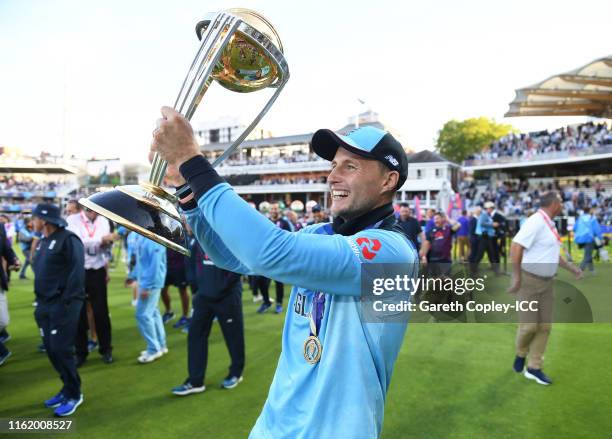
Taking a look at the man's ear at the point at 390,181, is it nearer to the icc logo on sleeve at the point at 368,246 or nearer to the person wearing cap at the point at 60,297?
the icc logo on sleeve at the point at 368,246

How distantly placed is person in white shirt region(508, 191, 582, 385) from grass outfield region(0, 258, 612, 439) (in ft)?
1.41

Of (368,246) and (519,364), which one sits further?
(519,364)

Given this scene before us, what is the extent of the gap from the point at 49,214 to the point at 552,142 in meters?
45.1

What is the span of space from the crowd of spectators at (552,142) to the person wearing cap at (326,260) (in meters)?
40.5

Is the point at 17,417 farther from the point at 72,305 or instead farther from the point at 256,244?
the point at 256,244

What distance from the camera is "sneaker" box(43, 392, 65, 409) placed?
13.8 ft

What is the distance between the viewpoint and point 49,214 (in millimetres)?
4387

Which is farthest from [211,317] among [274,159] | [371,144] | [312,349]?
[274,159]

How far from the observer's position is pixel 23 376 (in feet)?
16.5

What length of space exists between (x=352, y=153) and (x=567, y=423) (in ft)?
12.6

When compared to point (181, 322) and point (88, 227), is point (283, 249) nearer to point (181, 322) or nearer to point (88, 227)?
point (88, 227)

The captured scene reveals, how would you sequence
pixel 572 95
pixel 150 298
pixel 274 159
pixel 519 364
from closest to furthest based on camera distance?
1. pixel 519 364
2. pixel 150 298
3. pixel 572 95
4. pixel 274 159

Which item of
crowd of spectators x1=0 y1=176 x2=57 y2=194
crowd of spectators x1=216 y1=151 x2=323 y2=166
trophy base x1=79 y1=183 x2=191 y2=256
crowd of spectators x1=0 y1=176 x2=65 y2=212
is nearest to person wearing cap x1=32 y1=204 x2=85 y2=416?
trophy base x1=79 y1=183 x2=191 y2=256

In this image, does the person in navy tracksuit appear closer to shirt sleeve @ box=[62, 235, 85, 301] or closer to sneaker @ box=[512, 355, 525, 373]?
shirt sleeve @ box=[62, 235, 85, 301]
